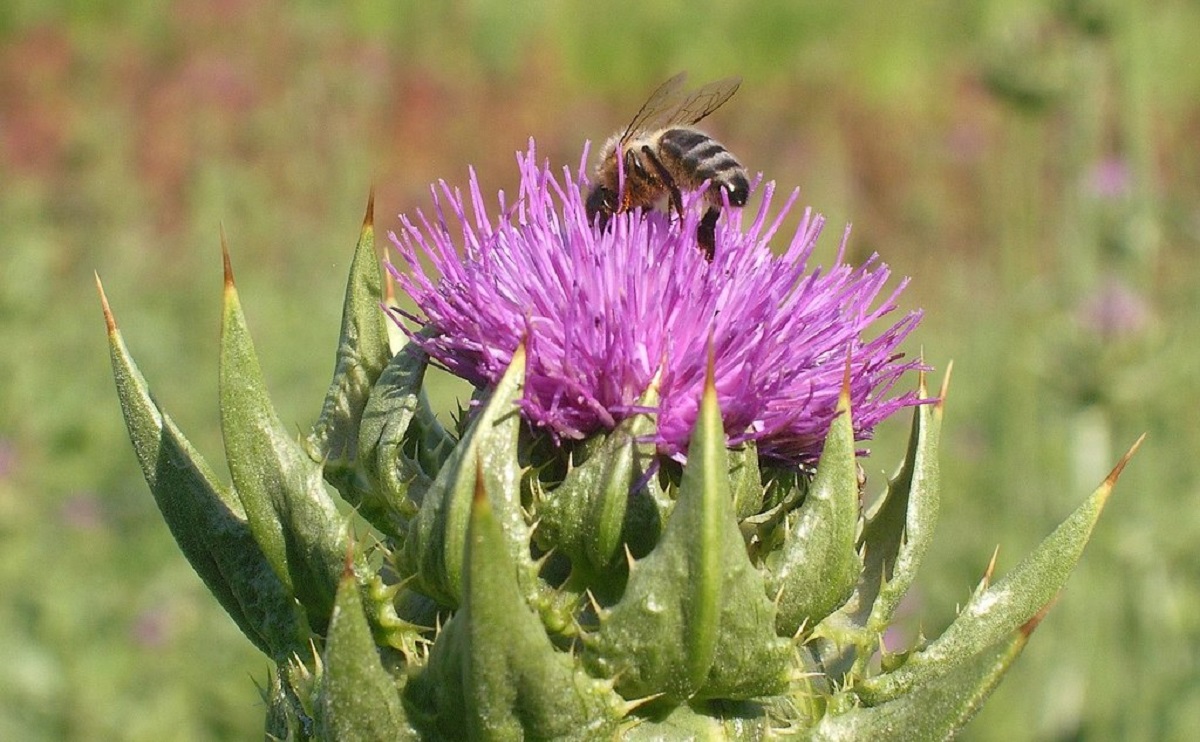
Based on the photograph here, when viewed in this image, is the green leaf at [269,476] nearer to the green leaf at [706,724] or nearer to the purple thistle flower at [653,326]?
the purple thistle flower at [653,326]

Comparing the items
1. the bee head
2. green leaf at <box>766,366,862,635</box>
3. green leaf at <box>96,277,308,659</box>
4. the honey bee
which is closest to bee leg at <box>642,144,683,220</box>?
the honey bee

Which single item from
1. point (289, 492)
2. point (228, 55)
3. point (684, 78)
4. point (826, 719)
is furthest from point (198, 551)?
point (228, 55)

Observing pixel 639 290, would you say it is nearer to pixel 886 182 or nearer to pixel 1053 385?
pixel 1053 385

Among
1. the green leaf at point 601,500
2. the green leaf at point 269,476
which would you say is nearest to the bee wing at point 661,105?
the green leaf at point 601,500

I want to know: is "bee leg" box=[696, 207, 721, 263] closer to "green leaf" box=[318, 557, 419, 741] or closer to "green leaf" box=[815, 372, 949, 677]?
"green leaf" box=[815, 372, 949, 677]

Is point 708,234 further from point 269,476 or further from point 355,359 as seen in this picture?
point 269,476

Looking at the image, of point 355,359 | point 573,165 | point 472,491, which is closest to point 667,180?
point 355,359

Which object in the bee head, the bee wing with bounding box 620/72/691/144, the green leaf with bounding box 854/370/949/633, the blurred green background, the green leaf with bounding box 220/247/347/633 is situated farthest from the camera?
the blurred green background
